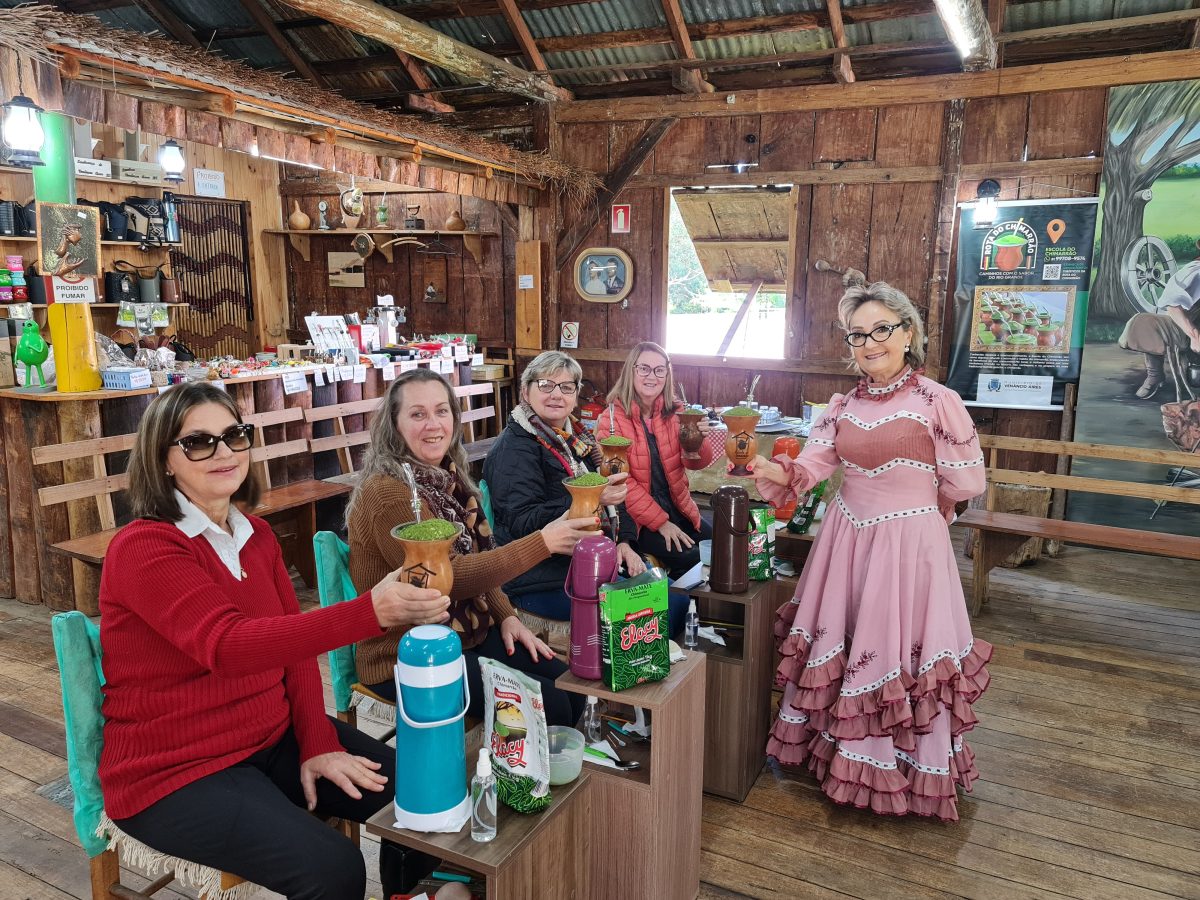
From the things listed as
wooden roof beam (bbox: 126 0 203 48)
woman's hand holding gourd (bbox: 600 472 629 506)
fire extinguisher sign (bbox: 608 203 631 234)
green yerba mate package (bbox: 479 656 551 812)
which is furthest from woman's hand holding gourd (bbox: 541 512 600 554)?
wooden roof beam (bbox: 126 0 203 48)

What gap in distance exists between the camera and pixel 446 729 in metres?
1.39

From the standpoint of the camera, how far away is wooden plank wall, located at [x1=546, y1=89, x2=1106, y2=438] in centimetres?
537

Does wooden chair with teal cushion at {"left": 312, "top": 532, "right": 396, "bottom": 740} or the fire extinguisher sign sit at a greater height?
the fire extinguisher sign

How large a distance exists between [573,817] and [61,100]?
3.46 metres

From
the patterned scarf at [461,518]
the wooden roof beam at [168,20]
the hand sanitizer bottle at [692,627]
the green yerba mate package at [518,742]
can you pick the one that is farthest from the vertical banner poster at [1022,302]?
the wooden roof beam at [168,20]

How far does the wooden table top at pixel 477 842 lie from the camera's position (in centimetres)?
136

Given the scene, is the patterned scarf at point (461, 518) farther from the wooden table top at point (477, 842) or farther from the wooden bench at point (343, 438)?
Result: the wooden bench at point (343, 438)

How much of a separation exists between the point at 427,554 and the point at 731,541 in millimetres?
1337

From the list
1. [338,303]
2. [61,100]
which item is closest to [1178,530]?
[61,100]

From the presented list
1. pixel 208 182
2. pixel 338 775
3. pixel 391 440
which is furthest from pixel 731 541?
pixel 208 182

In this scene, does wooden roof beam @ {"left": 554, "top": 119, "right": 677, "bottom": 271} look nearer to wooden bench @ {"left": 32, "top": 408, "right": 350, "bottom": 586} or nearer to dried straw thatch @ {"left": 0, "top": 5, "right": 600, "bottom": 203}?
dried straw thatch @ {"left": 0, "top": 5, "right": 600, "bottom": 203}

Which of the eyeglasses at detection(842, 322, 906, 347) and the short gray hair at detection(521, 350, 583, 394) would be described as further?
the short gray hair at detection(521, 350, 583, 394)

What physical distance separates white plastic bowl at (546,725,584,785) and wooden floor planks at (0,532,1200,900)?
2.91ft

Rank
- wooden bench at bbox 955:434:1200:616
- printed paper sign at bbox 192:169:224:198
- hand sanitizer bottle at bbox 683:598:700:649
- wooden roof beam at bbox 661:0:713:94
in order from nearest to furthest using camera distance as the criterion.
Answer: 1. hand sanitizer bottle at bbox 683:598:700:649
2. wooden bench at bbox 955:434:1200:616
3. wooden roof beam at bbox 661:0:713:94
4. printed paper sign at bbox 192:169:224:198
